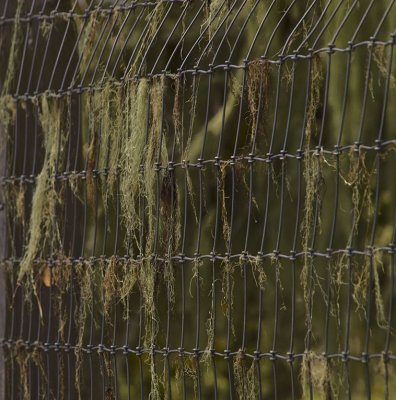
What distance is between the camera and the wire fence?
284cm

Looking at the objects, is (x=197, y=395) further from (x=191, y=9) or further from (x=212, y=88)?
(x=191, y=9)

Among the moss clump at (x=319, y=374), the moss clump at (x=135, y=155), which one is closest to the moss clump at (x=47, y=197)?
the moss clump at (x=135, y=155)

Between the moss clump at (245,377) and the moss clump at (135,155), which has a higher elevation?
the moss clump at (135,155)

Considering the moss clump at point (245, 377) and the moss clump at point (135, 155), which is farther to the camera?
the moss clump at point (135, 155)

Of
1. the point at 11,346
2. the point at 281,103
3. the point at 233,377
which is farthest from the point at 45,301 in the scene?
the point at 281,103

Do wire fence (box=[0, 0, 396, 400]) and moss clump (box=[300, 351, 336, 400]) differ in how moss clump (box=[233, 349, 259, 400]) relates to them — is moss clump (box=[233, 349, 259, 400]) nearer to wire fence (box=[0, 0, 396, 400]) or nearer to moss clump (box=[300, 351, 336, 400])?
wire fence (box=[0, 0, 396, 400])

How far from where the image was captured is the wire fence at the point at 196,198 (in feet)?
9.33

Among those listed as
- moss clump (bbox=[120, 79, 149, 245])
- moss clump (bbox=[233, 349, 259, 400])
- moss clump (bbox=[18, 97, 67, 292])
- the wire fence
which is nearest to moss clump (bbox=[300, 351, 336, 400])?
the wire fence

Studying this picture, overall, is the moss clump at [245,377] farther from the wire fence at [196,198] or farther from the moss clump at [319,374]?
the moss clump at [319,374]

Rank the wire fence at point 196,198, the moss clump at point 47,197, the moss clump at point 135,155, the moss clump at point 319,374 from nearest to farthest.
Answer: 1. the moss clump at point 319,374
2. the wire fence at point 196,198
3. the moss clump at point 135,155
4. the moss clump at point 47,197

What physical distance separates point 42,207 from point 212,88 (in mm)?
647

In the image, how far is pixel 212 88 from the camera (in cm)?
322

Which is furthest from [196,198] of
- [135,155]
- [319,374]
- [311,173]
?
[319,374]

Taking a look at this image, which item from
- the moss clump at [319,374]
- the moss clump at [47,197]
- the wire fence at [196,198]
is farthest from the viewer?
the moss clump at [47,197]
